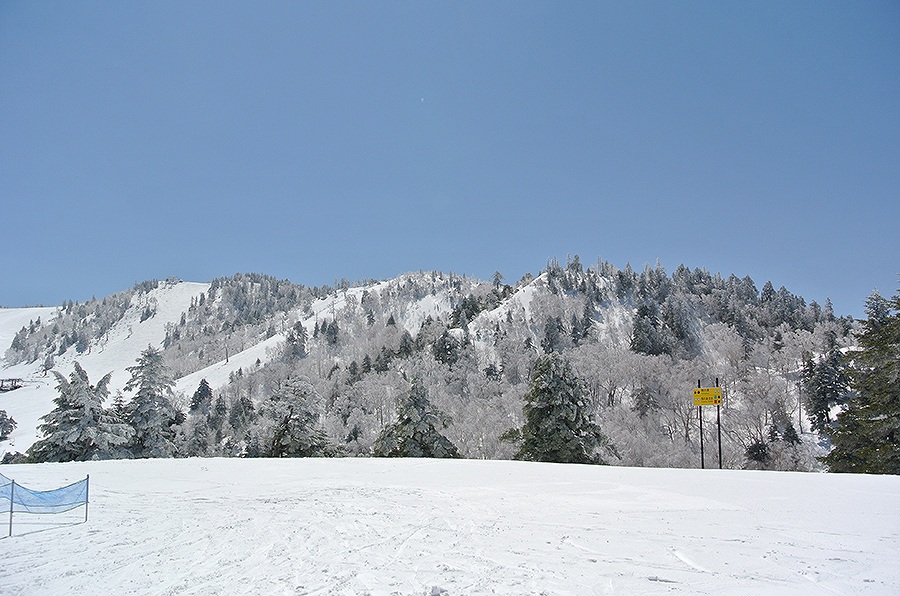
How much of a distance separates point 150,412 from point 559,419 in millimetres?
27141

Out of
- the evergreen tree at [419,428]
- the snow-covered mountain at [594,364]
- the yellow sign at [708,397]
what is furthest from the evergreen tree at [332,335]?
the yellow sign at [708,397]

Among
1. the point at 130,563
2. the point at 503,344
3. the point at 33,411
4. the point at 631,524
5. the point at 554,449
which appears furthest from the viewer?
the point at 503,344

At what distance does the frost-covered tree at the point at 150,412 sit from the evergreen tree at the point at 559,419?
78.6 ft

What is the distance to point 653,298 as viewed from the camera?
171250 millimetres

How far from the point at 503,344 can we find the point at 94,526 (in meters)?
132

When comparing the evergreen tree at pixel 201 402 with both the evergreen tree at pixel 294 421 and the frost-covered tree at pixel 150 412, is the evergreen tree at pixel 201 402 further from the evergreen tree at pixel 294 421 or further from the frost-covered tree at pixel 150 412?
the evergreen tree at pixel 294 421

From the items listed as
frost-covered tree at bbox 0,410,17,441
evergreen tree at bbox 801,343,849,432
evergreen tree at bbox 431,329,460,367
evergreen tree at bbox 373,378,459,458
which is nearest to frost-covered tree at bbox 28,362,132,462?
evergreen tree at bbox 373,378,459,458

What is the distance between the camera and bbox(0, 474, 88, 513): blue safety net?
10.5m

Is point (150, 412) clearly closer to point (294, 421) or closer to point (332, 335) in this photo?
point (294, 421)

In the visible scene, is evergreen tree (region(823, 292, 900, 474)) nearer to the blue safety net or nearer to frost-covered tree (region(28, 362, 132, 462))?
the blue safety net

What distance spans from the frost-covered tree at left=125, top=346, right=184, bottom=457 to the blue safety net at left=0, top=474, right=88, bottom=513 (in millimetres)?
21293

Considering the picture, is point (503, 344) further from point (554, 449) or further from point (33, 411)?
point (33, 411)

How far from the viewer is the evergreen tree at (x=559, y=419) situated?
2650 centimetres

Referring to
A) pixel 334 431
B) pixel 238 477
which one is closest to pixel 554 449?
pixel 238 477
